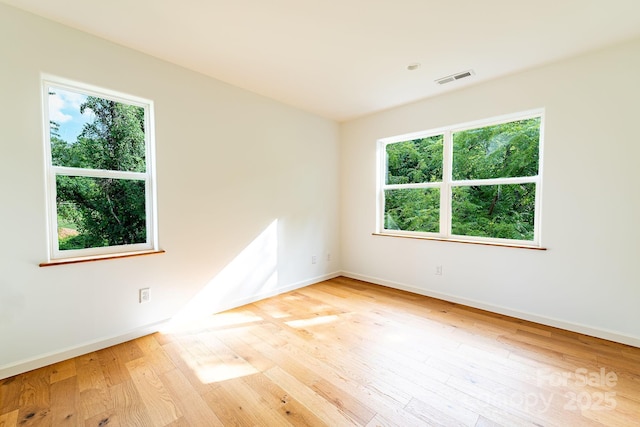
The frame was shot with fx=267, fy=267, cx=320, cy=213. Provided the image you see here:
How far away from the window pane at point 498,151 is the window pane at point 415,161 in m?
0.22

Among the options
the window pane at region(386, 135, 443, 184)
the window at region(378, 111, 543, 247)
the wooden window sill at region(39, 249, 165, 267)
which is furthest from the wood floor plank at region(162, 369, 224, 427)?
the window pane at region(386, 135, 443, 184)

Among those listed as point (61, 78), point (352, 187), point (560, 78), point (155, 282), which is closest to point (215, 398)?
point (155, 282)

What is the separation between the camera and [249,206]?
3.18 metres

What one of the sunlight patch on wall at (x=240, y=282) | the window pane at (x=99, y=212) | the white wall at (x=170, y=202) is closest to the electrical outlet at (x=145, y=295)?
the white wall at (x=170, y=202)

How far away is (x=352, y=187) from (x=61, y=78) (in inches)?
134

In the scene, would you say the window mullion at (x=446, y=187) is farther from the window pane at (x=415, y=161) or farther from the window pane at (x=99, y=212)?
the window pane at (x=99, y=212)

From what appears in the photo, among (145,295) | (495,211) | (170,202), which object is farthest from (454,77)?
(145,295)

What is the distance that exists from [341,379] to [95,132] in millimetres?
2758

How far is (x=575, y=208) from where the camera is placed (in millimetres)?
2469

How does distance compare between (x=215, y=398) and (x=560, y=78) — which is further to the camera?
(x=560, y=78)

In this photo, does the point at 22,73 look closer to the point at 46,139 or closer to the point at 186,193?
the point at 46,139

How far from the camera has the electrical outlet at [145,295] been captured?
93.4 inches

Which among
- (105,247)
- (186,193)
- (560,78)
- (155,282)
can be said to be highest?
(560,78)

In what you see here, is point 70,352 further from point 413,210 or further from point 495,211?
point 495,211
